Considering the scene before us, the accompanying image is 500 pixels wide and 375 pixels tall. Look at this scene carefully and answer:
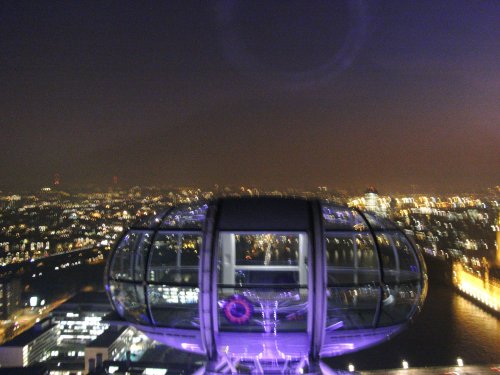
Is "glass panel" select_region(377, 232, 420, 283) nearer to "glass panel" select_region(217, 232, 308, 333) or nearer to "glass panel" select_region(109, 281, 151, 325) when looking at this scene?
"glass panel" select_region(217, 232, 308, 333)

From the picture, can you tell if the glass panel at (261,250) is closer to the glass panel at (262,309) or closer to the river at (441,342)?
the glass panel at (262,309)

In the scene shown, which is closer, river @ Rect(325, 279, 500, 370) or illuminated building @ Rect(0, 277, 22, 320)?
river @ Rect(325, 279, 500, 370)

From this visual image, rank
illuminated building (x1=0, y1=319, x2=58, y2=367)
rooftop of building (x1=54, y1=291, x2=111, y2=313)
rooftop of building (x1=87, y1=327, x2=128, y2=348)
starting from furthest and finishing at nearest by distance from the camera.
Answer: rooftop of building (x1=54, y1=291, x2=111, y2=313), illuminated building (x1=0, y1=319, x2=58, y2=367), rooftop of building (x1=87, y1=327, x2=128, y2=348)

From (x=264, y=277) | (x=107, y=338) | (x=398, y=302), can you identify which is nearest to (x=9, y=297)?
(x=107, y=338)

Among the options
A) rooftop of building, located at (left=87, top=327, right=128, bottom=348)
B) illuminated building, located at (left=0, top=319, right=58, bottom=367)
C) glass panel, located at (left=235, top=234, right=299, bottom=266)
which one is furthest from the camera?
illuminated building, located at (left=0, top=319, right=58, bottom=367)

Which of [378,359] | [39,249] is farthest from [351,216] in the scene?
[39,249]

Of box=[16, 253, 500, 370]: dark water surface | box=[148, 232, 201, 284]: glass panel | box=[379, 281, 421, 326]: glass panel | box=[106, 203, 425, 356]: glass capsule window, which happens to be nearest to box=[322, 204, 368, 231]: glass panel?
box=[106, 203, 425, 356]: glass capsule window
